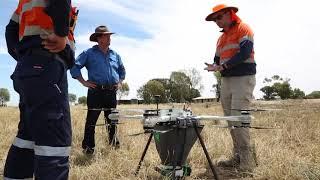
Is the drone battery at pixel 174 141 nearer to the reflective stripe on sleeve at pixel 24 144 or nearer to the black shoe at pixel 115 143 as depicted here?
the reflective stripe on sleeve at pixel 24 144

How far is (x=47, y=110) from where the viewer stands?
375 cm

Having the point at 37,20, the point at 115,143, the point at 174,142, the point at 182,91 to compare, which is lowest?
the point at 115,143

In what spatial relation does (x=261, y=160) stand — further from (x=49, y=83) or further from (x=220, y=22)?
(x=49, y=83)

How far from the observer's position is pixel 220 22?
23.8 feet

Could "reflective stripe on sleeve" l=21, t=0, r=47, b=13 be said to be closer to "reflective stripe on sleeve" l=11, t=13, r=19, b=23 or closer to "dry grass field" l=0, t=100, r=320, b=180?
"reflective stripe on sleeve" l=11, t=13, r=19, b=23

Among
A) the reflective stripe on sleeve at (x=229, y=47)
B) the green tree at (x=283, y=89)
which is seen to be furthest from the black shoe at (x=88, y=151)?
the green tree at (x=283, y=89)

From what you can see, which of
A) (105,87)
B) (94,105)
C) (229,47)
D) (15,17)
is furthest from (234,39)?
(15,17)

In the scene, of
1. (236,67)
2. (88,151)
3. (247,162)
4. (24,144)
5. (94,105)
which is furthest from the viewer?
(94,105)

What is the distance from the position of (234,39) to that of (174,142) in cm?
220

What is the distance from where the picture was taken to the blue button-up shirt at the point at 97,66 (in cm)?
827

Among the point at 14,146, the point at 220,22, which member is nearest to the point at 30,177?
the point at 14,146

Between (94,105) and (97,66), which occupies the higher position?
(97,66)

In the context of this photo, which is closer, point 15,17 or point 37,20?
point 37,20

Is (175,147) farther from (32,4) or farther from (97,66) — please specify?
(97,66)
